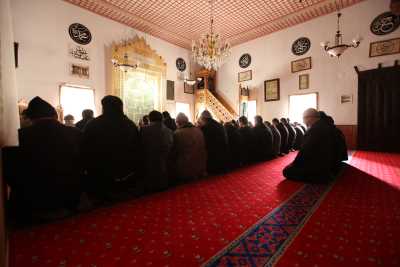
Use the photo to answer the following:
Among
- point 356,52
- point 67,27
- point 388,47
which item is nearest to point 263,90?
point 356,52

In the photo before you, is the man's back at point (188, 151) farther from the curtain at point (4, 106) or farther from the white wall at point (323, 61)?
the white wall at point (323, 61)

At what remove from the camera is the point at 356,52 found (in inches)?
268

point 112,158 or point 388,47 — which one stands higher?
point 388,47

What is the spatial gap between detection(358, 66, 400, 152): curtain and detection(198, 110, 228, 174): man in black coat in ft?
18.4

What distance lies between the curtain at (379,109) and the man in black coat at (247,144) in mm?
4571

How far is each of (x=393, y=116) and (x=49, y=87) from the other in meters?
9.91

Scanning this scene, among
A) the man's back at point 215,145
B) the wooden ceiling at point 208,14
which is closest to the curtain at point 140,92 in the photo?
the wooden ceiling at point 208,14

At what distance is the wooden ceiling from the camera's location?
677cm

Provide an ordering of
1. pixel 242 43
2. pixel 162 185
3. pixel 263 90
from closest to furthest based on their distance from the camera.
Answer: pixel 162 185 < pixel 263 90 < pixel 242 43

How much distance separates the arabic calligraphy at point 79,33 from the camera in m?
6.64

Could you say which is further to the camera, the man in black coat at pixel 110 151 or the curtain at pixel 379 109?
the curtain at pixel 379 109

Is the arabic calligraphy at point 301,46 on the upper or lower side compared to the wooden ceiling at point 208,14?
lower

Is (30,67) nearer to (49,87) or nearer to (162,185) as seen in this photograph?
(49,87)

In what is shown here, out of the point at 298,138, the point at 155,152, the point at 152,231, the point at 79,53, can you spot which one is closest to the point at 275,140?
the point at 298,138
